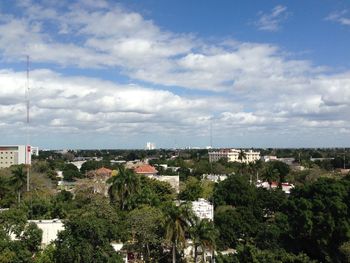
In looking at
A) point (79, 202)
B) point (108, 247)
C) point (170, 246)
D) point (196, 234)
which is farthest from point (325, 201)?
point (79, 202)

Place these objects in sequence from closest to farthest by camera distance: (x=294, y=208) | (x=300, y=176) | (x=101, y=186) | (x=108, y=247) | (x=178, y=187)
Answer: (x=108, y=247), (x=294, y=208), (x=101, y=186), (x=178, y=187), (x=300, y=176)

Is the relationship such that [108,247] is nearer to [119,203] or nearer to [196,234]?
[196,234]

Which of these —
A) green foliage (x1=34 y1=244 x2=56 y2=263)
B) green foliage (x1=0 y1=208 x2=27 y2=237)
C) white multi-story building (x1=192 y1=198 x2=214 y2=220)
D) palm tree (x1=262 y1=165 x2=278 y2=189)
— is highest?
palm tree (x1=262 y1=165 x2=278 y2=189)

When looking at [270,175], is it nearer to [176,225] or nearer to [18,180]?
[18,180]

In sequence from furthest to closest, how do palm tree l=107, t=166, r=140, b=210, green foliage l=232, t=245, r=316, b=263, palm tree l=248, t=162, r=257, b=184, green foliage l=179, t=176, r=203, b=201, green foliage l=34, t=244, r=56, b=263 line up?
palm tree l=248, t=162, r=257, b=184, green foliage l=179, t=176, r=203, b=201, palm tree l=107, t=166, r=140, b=210, green foliage l=34, t=244, r=56, b=263, green foliage l=232, t=245, r=316, b=263

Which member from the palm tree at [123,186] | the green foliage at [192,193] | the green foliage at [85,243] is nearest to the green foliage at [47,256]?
the green foliage at [85,243]

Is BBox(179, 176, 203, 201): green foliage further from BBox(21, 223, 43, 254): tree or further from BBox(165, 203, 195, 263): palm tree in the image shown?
BBox(21, 223, 43, 254): tree

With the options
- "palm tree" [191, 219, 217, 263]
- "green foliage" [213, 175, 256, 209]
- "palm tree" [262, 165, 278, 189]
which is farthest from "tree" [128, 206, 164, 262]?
"palm tree" [262, 165, 278, 189]

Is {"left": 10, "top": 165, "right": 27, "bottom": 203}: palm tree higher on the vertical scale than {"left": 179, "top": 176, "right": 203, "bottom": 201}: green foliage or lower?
higher

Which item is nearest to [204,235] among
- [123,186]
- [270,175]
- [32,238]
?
[32,238]

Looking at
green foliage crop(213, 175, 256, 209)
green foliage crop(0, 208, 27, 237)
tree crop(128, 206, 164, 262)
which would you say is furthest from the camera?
green foliage crop(213, 175, 256, 209)
